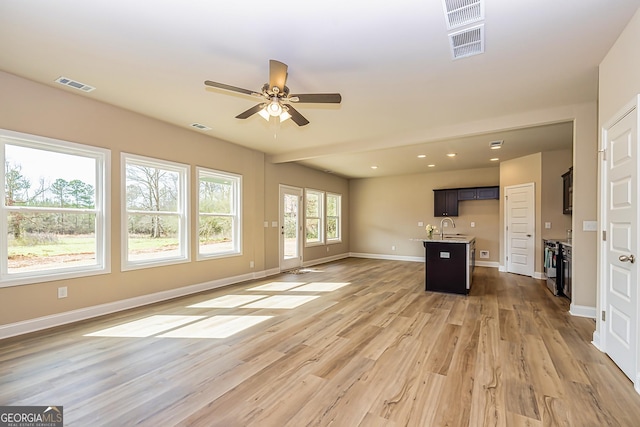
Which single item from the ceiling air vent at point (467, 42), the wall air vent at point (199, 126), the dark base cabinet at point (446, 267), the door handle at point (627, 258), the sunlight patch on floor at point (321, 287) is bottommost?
the sunlight patch on floor at point (321, 287)

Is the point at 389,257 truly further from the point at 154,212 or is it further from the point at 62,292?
the point at 62,292

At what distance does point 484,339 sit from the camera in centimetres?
302

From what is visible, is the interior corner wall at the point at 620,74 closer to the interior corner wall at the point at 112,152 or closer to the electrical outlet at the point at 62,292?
the interior corner wall at the point at 112,152


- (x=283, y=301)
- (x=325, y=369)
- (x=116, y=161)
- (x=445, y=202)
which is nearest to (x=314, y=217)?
(x=445, y=202)

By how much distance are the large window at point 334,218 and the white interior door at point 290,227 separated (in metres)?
1.54

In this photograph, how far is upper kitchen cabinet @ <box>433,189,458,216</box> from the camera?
7.95 meters

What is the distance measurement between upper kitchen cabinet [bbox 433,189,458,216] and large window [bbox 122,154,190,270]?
6539 millimetres

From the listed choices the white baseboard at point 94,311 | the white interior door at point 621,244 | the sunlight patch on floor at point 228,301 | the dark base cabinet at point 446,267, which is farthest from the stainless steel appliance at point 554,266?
the white baseboard at point 94,311

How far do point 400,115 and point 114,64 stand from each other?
3.41 metres

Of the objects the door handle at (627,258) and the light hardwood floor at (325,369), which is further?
the door handle at (627,258)

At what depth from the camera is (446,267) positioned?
504 cm

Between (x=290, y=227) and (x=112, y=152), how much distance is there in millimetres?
4235

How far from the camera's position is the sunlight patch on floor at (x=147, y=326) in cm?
309

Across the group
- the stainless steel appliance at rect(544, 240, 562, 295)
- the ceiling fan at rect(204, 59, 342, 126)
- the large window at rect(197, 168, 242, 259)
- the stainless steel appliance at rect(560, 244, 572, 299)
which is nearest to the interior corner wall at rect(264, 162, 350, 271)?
the large window at rect(197, 168, 242, 259)
